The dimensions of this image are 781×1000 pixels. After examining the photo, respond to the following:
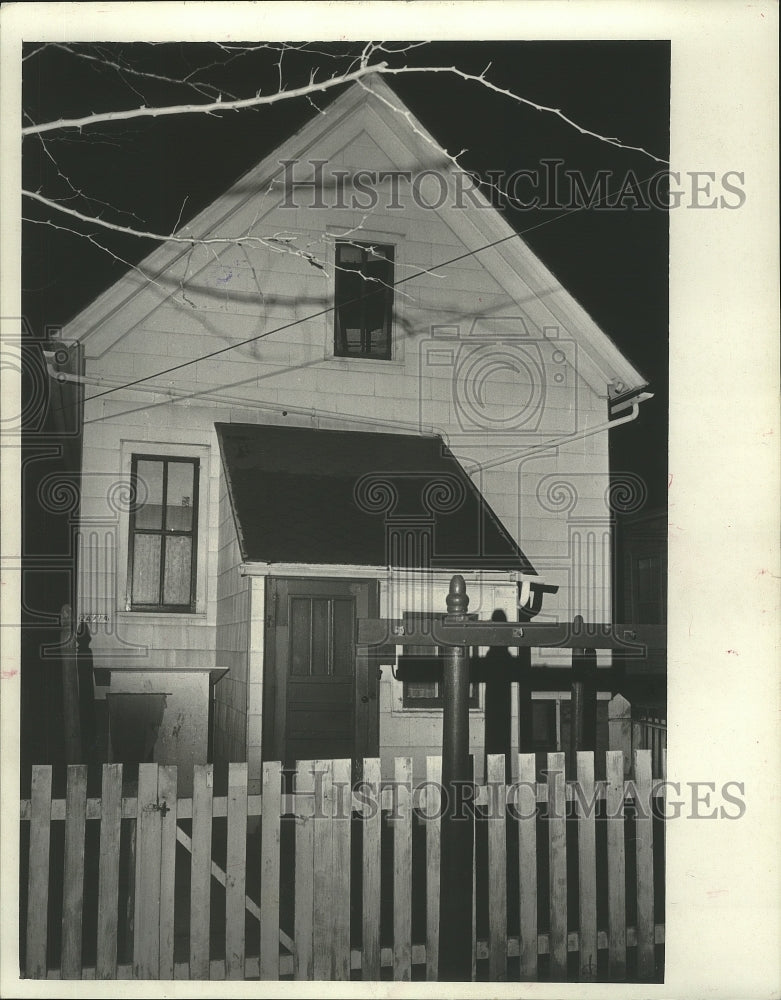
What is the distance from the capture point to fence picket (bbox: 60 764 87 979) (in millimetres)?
4066

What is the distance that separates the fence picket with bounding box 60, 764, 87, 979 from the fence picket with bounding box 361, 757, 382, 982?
1364mm

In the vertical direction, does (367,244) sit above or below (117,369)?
above

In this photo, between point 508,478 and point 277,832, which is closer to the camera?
point 277,832

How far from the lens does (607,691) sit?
770cm

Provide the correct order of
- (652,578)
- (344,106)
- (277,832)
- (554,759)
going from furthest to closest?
(652,578), (344,106), (554,759), (277,832)

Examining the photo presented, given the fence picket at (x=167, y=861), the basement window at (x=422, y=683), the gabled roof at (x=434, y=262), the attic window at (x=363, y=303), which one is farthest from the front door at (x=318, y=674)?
the fence picket at (x=167, y=861)

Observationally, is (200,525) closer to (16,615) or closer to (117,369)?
(117,369)

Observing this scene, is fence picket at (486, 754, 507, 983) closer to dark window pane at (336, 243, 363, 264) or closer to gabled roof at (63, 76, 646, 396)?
gabled roof at (63, 76, 646, 396)

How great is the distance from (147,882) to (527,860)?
192 centimetres

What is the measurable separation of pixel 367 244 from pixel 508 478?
2.50 m

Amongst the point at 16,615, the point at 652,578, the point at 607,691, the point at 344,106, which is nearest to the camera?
the point at 16,615

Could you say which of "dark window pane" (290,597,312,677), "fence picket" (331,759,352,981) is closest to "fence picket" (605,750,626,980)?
"fence picket" (331,759,352,981)

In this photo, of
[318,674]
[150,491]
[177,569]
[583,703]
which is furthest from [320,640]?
[583,703]

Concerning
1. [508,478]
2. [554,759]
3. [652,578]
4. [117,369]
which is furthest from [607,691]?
[117,369]
